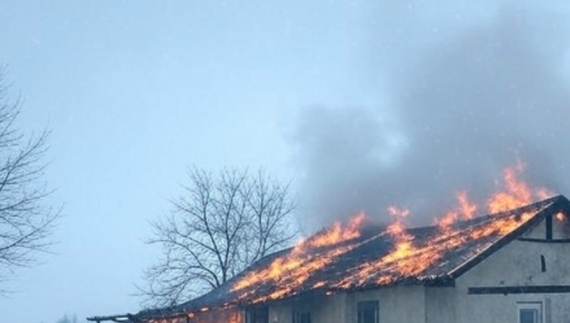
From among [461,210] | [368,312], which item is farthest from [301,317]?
[461,210]

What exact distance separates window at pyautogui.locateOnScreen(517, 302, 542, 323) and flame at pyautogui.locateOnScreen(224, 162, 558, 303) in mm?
1542

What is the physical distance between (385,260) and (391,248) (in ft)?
4.76

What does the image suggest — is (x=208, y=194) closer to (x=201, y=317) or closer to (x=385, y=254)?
(x=201, y=317)

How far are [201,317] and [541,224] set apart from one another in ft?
44.1

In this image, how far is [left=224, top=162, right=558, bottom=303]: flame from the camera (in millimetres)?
14773

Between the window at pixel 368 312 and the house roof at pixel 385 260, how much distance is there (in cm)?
65

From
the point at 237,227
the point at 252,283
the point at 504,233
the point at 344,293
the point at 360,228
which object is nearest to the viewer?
the point at 504,233

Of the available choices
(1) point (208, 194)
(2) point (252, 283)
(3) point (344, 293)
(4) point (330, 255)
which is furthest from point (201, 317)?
(1) point (208, 194)

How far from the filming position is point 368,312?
16.1m

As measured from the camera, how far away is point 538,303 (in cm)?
1446

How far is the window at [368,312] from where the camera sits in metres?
15.8

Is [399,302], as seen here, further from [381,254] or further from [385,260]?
[381,254]

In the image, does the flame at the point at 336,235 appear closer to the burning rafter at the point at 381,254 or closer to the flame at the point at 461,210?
the burning rafter at the point at 381,254

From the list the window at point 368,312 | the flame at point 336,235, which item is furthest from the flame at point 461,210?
the window at point 368,312
